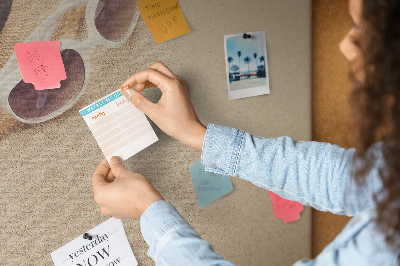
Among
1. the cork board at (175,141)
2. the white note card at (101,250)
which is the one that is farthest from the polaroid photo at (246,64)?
the white note card at (101,250)

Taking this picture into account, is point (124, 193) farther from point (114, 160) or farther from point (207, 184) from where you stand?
point (207, 184)

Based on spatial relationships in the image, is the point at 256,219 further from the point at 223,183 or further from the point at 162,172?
the point at 162,172

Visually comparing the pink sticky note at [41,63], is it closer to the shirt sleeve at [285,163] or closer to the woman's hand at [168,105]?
the woman's hand at [168,105]

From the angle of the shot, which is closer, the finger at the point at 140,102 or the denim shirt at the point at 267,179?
the denim shirt at the point at 267,179

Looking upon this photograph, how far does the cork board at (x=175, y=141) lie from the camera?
1.95ft

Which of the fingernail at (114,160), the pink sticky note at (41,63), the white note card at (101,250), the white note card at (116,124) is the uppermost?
the pink sticky note at (41,63)

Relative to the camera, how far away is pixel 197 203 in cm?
73

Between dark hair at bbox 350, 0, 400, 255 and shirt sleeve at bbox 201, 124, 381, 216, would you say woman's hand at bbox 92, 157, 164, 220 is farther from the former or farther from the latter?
dark hair at bbox 350, 0, 400, 255

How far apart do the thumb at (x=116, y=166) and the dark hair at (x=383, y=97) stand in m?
0.40

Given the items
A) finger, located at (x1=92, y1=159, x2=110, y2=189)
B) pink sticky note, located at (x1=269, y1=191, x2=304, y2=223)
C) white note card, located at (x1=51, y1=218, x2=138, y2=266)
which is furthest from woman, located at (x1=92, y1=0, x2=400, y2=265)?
pink sticky note, located at (x1=269, y1=191, x2=304, y2=223)

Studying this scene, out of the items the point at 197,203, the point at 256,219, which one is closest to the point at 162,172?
the point at 197,203

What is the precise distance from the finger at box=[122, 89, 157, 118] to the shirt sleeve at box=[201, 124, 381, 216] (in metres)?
0.11

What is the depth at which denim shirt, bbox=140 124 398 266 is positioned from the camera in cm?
46

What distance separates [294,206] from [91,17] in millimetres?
645
